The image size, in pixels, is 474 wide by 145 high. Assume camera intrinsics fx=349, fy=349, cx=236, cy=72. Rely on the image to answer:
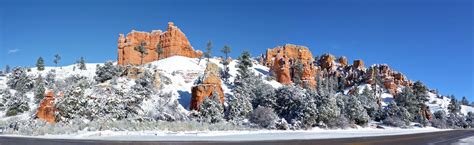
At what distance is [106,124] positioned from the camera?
33.8m

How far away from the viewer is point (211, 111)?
47.6 m

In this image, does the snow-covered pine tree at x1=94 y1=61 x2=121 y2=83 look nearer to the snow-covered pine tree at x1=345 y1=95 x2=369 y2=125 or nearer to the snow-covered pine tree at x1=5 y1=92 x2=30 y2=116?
the snow-covered pine tree at x1=5 y1=92 x2=30 y2=116

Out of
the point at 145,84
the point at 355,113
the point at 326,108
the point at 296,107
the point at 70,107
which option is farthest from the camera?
the point at 145,84

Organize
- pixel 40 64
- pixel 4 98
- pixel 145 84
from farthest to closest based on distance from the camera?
pixel 40 64, pixel 145 84, pixel 4 98

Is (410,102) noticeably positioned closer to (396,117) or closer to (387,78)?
(396,117)

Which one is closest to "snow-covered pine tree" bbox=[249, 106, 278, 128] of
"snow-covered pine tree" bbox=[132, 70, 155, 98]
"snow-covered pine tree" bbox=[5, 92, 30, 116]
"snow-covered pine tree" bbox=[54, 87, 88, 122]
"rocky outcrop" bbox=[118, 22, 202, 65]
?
"snow-covered pine tree" bbox=[132, 70, 155, 98]

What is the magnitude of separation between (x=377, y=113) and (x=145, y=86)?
46.8m

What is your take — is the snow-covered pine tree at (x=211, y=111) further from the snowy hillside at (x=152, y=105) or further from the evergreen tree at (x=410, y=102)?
the evergreen tree at (x=410, y=102)

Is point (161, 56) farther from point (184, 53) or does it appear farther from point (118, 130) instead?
point (118, 130)

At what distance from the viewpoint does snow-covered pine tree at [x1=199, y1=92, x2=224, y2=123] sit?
46531 mm

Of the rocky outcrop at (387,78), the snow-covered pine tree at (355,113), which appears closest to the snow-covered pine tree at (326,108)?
the snow-covered pine tree at (355,113)

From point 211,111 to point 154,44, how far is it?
88097 millimetres

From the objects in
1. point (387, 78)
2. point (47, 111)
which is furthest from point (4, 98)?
point (387, 78)

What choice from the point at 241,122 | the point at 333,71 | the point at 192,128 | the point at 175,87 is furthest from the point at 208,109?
the point at 333,71
